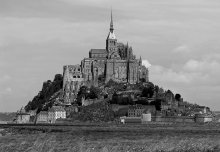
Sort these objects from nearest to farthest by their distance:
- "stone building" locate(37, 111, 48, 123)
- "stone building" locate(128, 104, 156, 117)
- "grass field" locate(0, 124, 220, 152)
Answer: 1. "grass field" locate(0, 124, 220, 152)
2. "stone building" locate(128, 104, 156, 117)
3. "stone building" locate(37, 111, 48, 123)

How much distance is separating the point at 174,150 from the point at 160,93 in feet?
470

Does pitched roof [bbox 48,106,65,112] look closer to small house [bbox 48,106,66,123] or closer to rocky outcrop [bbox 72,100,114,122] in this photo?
small house [bbox 48,106,66,123]

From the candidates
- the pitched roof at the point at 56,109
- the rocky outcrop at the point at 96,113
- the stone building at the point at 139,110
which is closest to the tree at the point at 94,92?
the rocky outcrop at the point at 96,113

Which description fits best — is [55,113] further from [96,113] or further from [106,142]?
[106,142]

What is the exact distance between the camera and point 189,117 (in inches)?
7037

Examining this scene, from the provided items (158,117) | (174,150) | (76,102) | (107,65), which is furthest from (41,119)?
(174,150)

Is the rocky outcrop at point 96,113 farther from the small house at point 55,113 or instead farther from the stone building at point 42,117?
the stone building at point 42,117

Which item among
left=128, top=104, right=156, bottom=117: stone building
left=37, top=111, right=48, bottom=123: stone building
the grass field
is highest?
left=128, top=104, right=156, bottom=117: stone building

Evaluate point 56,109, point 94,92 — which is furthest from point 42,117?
point 94,92

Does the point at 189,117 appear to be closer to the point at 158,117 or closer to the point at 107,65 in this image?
the point at 158,117

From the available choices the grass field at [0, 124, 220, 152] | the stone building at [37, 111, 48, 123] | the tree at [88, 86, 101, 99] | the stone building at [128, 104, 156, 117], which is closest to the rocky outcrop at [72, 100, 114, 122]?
the tree at [88, 86, 101, 99]

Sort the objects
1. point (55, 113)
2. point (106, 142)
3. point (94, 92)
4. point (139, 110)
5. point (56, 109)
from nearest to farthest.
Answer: point (106, 142) → point (139, 110) → point (55, 113) → point (56, 109) → point (94, 92)

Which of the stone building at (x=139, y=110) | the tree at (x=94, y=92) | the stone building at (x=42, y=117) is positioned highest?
the tree at (x=94, y=92)

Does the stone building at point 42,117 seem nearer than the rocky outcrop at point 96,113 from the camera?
No
